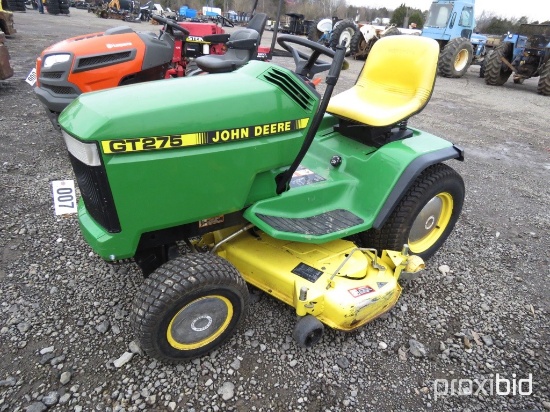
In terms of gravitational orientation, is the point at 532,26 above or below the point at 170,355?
above

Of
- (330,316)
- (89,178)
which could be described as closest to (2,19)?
(89,178)

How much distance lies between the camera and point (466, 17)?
1245cm

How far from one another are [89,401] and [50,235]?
1.46m

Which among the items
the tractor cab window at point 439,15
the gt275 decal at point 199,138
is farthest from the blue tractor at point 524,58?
the gt275 decal at point 199,138

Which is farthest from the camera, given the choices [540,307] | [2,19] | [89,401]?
[2,19]

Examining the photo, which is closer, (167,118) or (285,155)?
(167,118)

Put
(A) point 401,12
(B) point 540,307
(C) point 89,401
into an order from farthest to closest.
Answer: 1. (A) point 401,12
2. (B) point 540,307
3. (C) point 89,401

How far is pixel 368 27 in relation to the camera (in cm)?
1337

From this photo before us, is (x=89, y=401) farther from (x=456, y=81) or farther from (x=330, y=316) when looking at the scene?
(x=456, y=81)

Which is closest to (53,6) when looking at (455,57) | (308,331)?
(455,57)

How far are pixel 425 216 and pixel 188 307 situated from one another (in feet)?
5.65

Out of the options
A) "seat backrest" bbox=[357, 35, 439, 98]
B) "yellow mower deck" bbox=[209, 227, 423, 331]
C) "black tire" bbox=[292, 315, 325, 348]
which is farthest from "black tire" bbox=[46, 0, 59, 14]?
"black tire" bbox=[292, 315, 325, 348]

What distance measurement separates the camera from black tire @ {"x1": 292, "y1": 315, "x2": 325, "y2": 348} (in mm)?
1971

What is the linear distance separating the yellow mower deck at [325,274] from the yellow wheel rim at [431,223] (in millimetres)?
391
